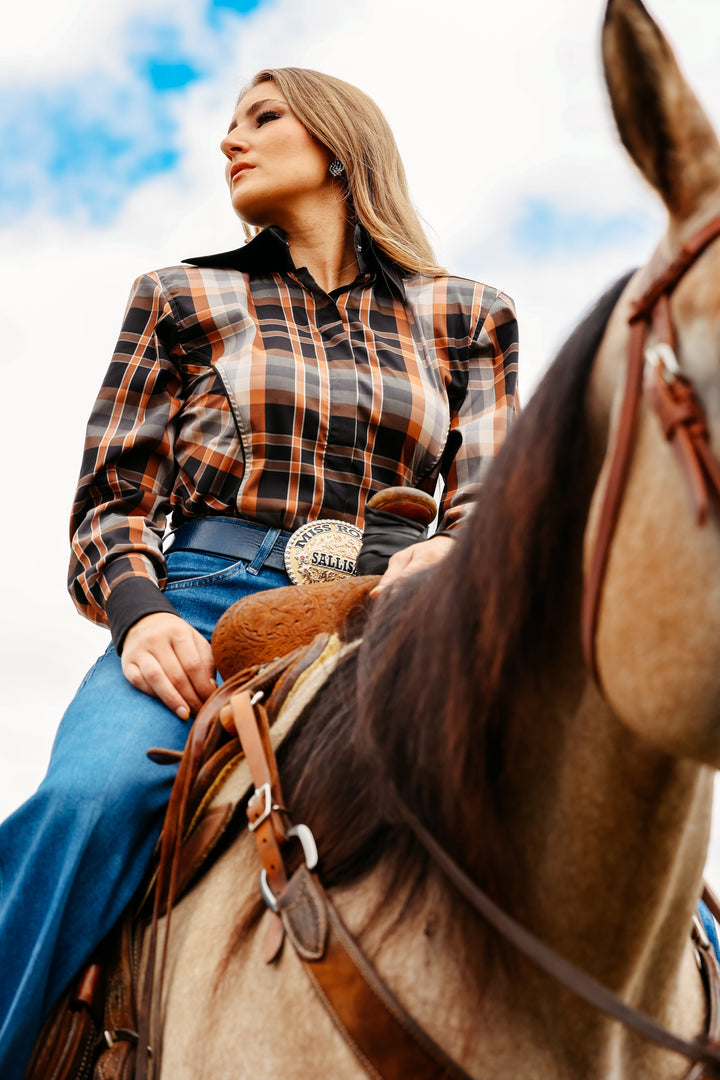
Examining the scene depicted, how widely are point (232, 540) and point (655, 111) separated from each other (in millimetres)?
1765

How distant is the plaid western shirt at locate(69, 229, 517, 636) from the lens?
288 cm

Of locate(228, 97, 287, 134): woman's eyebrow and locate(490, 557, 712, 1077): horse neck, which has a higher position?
locate(228, 97, 287, 134): woman's eyebrow

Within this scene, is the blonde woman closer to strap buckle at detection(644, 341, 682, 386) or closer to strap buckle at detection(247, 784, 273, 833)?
strap buckle at detection(247, 784, 273, 833)

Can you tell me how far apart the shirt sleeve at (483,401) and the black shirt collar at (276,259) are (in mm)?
313

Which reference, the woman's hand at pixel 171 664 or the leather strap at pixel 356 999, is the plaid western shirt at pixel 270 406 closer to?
the woman's hand at pixel 171 664

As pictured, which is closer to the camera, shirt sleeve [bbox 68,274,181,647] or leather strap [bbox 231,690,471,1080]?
leather strap [bbox 231,690,471,1080]

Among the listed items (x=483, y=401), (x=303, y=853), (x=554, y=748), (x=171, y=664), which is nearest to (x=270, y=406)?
(x=483, y=401)

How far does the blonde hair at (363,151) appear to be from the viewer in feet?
10.8

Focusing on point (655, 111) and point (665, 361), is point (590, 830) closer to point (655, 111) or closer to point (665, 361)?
point (665, 361)

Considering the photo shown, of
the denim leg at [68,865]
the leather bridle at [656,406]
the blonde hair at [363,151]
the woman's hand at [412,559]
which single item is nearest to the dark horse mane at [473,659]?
the leather bridle at [656,406]

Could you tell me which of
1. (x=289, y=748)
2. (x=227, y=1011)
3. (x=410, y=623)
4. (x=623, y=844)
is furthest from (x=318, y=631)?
(x=623, y=844)

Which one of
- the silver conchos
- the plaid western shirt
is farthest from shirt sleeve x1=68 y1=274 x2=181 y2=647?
the silver conchos

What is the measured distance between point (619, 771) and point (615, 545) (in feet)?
1.17

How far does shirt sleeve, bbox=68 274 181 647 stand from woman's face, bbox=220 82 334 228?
47cm
